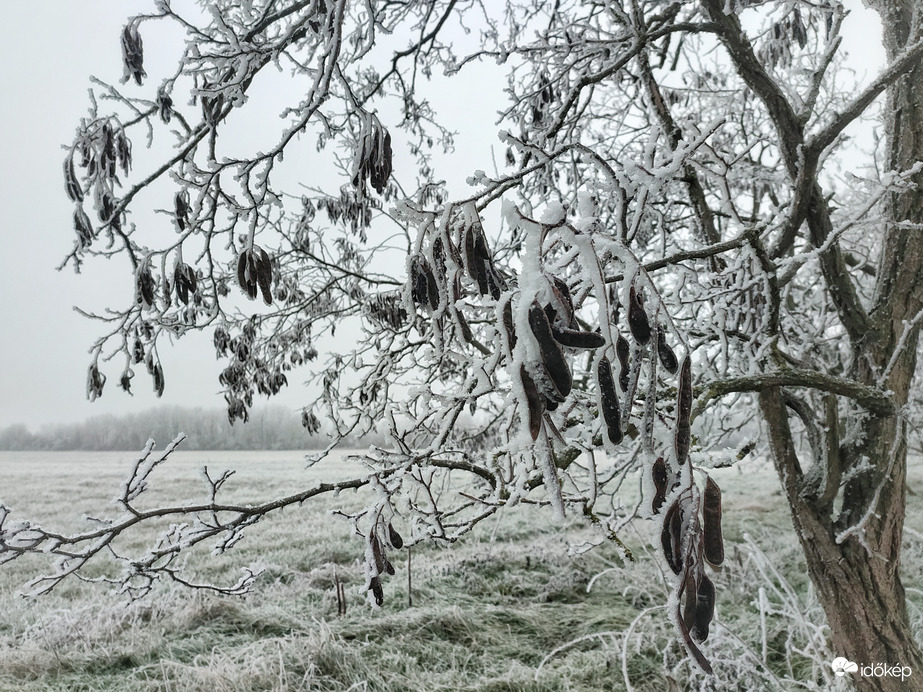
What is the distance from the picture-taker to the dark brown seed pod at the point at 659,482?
0.60 metres

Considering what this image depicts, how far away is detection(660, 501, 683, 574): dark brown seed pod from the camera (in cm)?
61

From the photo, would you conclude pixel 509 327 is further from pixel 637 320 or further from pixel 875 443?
pixel 875 443

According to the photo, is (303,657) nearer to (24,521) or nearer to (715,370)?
(24,521)

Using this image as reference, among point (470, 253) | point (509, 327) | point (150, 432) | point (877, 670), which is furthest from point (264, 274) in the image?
point (150, 432)

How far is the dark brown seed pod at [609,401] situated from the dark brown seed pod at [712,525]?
19cm

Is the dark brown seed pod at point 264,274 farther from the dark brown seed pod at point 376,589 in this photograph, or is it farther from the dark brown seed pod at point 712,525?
the dark brown seed pod at point 712,525

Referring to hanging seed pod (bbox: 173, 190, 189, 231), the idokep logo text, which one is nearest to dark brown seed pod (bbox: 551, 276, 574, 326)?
hanging seed pod (bbox: 173, 190, 189, 231)

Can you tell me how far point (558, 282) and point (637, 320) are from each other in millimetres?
89

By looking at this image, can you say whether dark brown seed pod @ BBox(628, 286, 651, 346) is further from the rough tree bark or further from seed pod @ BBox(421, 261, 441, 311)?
the rough tree bark

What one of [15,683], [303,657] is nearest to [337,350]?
[303,657]

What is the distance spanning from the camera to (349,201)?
263 cm

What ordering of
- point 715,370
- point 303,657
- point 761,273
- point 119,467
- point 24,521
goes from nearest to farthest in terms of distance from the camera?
point 24,521 → point 761,273 → point 715,370 → point 303,657 → point 119,467

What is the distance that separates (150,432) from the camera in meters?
5.53

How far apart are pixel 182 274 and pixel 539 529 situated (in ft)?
19.4
